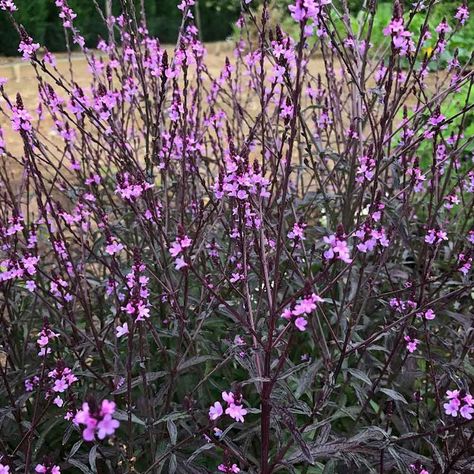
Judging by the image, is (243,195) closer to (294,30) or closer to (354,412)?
(354,412)

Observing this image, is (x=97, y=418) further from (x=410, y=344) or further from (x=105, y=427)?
(x=410, y=344)

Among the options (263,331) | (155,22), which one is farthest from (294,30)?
(263,331)

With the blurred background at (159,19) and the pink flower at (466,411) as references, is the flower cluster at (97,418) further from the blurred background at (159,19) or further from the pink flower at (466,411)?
the blurred background at (159,19)

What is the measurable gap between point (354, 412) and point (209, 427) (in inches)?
30.8

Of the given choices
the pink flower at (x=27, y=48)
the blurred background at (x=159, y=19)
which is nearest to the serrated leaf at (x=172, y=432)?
the pink flower at (x=27, y=48)

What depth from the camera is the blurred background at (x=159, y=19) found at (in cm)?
829

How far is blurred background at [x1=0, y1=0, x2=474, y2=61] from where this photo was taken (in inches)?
326

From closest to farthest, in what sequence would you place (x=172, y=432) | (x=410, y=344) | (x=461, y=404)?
1. (x=461, y=404)
2. (x=172, y=432)
3. (x=410, y=344)

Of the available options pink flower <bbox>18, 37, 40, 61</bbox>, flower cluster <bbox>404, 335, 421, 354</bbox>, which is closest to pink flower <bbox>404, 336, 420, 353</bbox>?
flower cluster <bbox>404, 335, 421, 354</bbox>

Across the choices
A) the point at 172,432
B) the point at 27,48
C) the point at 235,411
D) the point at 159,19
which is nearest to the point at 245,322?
the point at 235,411

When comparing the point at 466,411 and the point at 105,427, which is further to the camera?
the point at 466,411

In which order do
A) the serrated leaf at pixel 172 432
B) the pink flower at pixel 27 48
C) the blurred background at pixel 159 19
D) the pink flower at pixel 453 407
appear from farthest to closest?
the blurred background at pixel 159 19 → the pink flower at pixel 27 48 → the serrated leaf at pixel 172 432 → the pink flower at pixel 453 407

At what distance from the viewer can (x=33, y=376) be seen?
2086 mm

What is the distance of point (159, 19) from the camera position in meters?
10.5
